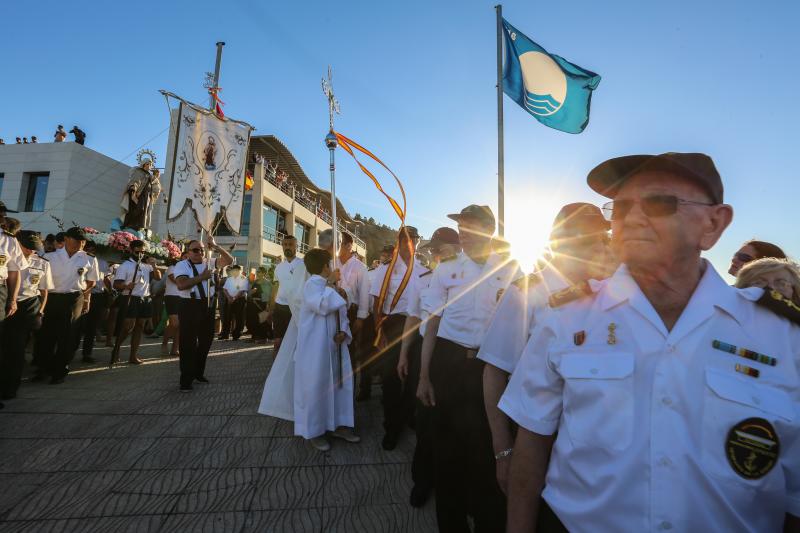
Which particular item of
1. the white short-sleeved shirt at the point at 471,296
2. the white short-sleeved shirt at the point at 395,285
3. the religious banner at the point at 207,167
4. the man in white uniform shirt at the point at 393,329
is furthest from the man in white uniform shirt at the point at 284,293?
the white short-sleeved shirt at the point at 471,296

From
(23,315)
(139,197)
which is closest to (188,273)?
(23,315)

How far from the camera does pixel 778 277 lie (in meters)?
1.91

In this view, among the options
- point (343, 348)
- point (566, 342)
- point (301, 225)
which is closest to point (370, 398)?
point (343, 348)

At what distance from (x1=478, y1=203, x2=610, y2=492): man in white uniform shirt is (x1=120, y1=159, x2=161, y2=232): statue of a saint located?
12.7 m

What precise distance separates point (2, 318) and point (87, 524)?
339 centimetres

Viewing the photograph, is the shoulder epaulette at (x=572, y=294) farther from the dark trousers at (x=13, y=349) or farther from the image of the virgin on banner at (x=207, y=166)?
the image of the virgin on banner at (x=207, y=166)

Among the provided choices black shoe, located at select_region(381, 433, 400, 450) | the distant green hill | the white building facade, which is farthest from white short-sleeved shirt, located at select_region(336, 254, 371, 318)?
the distant green hill

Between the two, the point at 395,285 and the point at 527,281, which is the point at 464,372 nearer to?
the point at 527,281

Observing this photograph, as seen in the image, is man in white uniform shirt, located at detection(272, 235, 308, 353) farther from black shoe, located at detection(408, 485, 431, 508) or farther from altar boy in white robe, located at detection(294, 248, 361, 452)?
black shoe, located at detection(408, 485, 431, 508)

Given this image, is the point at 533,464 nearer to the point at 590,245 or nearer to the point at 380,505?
the point at 590,245

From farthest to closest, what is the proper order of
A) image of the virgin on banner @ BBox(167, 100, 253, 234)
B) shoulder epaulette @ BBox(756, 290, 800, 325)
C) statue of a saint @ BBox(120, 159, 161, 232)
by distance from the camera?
1. statue of a saint @ BBox(120, 159, 161, 232)
2. image of the virgin on banner @ BBox(167, 100, 253, 234)
3. shoulder epaulette @ BBox(756, 290, 800, 325)

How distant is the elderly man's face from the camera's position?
1.39 m

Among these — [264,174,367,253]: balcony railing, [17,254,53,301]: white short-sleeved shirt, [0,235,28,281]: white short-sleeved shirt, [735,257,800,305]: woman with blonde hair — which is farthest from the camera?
[264,174,367,253]: balcony railing

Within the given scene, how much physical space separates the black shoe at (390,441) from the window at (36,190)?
2578 centimetres
